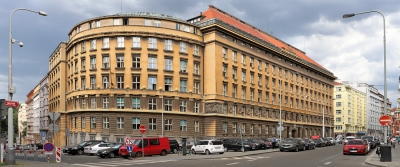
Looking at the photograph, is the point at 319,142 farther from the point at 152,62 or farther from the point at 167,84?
the point at 152,62

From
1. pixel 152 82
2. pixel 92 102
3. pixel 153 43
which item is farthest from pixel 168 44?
pixel 92 102

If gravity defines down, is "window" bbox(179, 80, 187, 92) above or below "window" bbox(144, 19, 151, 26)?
below

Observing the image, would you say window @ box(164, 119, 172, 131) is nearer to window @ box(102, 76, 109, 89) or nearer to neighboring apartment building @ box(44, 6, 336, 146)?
neighboring apartment building @ box(44, 6, 336, 146)

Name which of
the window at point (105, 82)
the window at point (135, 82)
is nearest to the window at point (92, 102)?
the window at point (105, 82)

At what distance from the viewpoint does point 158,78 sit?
57062 millimetres

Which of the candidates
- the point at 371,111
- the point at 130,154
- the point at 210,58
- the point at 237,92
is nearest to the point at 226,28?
the point at 210,58

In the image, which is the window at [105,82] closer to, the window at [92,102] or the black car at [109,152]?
the window at [92,102]

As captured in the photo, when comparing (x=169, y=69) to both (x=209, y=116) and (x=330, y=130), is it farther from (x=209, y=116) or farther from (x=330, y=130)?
(x=330, y=130)

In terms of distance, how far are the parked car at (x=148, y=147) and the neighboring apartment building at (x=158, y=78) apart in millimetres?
17817

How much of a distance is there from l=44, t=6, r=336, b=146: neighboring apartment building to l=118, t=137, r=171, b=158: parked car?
701 inches

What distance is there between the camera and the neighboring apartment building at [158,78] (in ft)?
183

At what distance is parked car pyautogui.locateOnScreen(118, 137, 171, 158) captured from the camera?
34.1 meters

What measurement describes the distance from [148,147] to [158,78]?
22.0 m

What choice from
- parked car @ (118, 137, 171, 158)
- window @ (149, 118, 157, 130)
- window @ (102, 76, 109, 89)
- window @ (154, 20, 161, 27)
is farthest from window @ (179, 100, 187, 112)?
parked car @ (118, 137, 171, 158)
